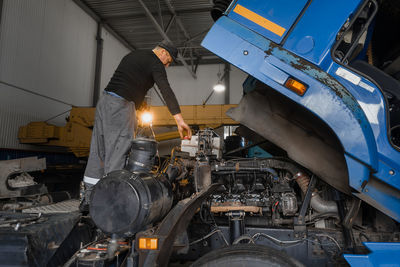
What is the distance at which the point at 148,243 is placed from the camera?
1.54 meters

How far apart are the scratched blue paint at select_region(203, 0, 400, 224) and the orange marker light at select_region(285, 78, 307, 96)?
0.03 metres

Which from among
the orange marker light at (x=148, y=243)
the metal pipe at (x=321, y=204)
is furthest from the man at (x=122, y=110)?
the metal pipe at (x=321, y=204)

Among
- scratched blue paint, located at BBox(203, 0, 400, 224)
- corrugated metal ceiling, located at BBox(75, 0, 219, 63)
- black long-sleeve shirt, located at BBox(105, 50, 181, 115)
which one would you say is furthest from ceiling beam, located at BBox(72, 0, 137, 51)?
scratched blue paint, located at BBox(203, 0, 400, 224)

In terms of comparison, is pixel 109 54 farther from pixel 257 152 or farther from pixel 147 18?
pixel 257 152

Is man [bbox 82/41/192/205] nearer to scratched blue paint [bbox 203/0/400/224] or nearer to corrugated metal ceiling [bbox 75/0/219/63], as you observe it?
scratched blue paint [bbox 203/0/400/224]

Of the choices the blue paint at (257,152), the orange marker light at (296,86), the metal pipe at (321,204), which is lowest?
the metal pipe at (321,204)

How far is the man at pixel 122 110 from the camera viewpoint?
2.35 metres

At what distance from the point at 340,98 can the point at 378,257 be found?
0.98 m

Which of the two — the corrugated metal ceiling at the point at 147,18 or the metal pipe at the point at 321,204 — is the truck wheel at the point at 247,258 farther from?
the corrugated metal ceiling at the point at 147,18

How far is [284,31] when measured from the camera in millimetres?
1748

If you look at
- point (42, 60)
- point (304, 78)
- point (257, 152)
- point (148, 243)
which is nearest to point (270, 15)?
point (304, 78)

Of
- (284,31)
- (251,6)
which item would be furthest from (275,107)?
(251,6)

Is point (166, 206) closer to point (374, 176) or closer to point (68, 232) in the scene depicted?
point (68, 232)

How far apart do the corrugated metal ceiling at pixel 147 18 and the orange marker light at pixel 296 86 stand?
9912 millimetres
